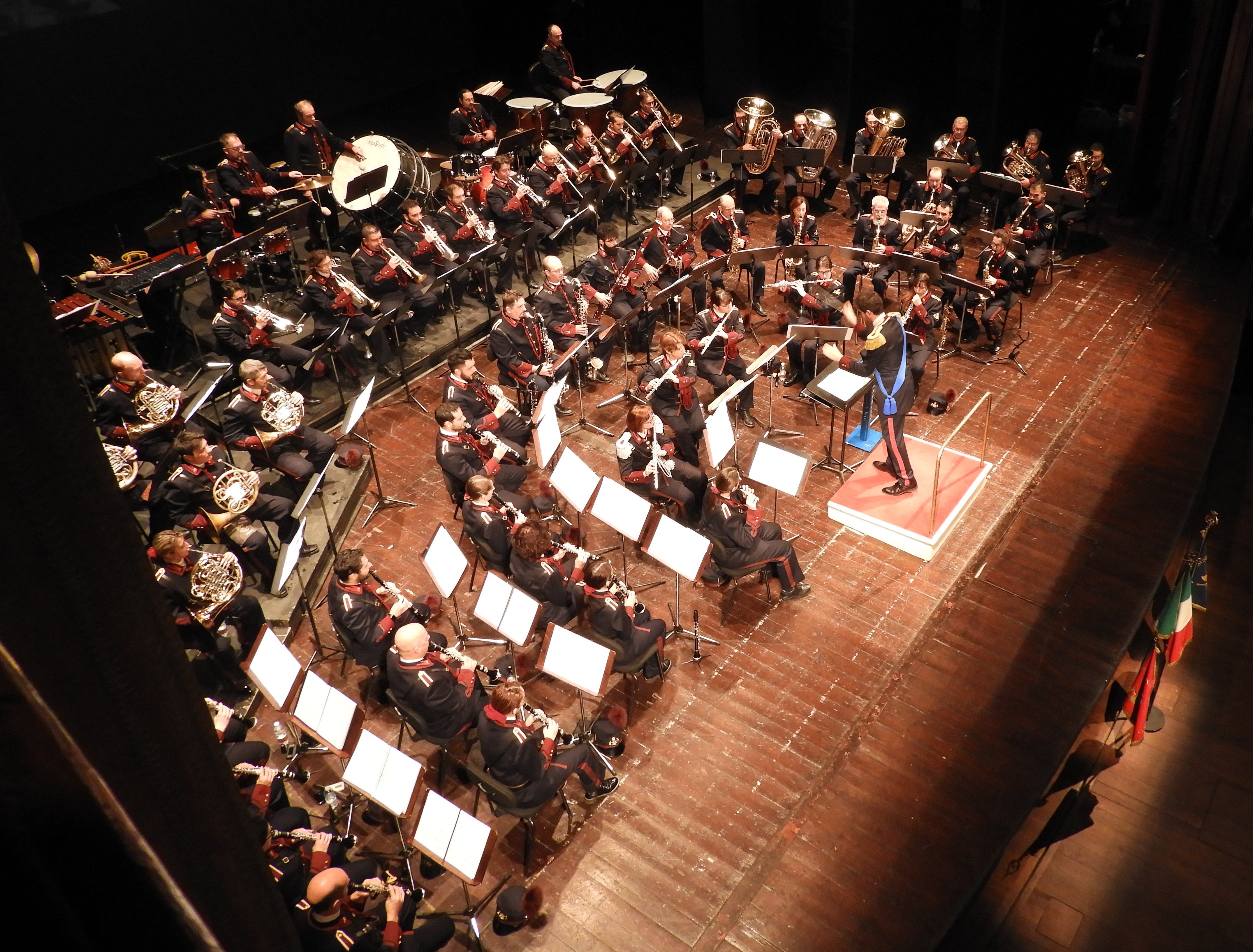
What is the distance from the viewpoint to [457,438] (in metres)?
8.10

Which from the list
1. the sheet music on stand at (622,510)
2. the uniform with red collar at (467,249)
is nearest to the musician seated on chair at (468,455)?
the sheet music on stand at (622,510)

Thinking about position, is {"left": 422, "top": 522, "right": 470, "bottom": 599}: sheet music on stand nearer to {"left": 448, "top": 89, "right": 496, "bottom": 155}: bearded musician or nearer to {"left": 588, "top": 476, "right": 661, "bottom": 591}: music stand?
{"left": 588, "top": 476, "right": 661, "bottom": 591}: music stand

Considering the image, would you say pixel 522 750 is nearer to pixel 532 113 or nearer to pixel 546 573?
pixel 546 573

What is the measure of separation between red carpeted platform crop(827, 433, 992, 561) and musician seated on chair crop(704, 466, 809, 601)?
106 centimetres

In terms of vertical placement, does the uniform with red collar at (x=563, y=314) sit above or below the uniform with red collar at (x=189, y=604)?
above

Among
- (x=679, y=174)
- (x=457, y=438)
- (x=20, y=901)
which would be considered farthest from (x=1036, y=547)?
(x=20, y=901)

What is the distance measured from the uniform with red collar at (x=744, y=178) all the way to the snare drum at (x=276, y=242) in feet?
18.1

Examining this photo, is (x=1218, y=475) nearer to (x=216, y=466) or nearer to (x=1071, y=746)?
(x=1071, y=746)

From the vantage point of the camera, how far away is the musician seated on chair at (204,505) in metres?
7.47

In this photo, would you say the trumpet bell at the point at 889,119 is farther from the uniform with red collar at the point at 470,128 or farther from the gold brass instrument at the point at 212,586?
the gold brass instrument at the point at 212,586

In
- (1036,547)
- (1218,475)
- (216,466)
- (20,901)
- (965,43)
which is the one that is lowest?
(1218,475)

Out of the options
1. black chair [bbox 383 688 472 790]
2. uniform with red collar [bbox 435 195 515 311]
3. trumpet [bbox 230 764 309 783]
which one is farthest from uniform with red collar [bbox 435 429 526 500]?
uniform with red collar [bbox 435 195 515 311]

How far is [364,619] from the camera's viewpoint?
267 inches

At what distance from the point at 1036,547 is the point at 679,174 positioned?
7.46 metres
